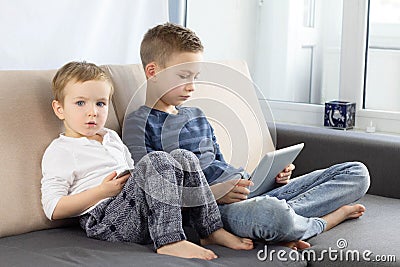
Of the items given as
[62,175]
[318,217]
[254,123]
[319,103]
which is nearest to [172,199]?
[62,175]

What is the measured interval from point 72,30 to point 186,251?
117 centimetres

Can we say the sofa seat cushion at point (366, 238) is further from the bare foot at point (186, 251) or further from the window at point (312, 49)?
the window at point (312, 49)

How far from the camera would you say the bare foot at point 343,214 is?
225cm

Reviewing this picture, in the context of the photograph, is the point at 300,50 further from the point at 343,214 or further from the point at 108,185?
the point at 108,185

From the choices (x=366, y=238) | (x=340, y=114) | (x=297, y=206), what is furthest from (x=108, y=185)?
(x=340, y=114)

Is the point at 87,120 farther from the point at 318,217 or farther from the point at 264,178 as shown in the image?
the point at 318,217

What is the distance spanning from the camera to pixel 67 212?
1985 mm

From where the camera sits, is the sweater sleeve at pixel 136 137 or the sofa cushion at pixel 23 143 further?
the sweater sleeve at pixel 136 137

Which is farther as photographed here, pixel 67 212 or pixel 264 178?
pixel 264 178

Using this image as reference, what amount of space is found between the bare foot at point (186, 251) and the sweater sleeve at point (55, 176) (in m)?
0.32

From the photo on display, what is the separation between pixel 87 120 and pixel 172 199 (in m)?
0.34

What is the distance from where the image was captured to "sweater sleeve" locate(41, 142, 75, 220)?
6.55 feet

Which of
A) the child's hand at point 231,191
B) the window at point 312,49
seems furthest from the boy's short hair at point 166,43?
the window at point 312,49

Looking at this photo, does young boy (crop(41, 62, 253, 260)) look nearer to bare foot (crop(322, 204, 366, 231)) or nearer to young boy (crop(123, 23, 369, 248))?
young boy (crop(123, 23, 369, 248))
